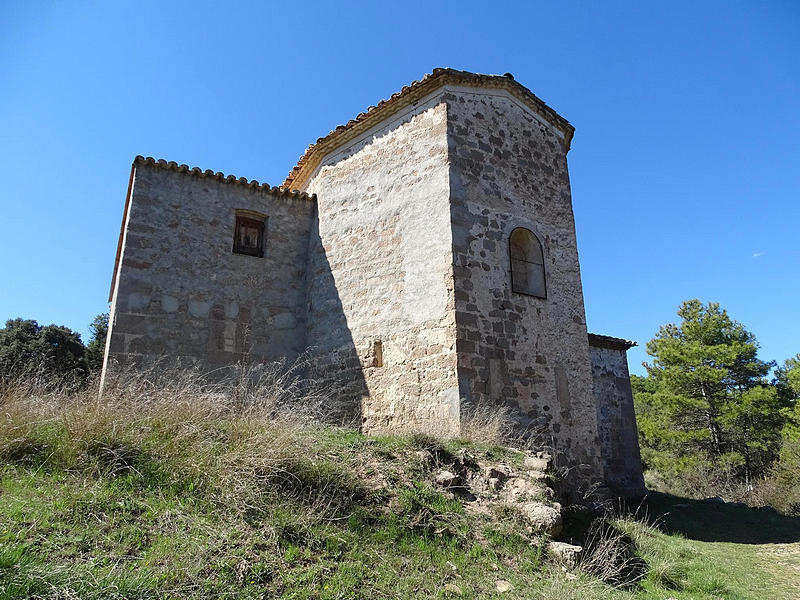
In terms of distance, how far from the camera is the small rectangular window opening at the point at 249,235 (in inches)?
448

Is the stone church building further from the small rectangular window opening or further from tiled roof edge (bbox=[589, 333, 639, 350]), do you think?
tiled roof edge (bbox=[589, 333, 639, 350])

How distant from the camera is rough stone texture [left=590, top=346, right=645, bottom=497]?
1247cm

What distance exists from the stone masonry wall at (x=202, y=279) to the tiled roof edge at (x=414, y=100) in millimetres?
1347

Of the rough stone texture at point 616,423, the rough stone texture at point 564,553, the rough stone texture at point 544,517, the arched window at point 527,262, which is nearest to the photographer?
the rough stone texture at point 564,553

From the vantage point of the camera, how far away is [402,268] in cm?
977

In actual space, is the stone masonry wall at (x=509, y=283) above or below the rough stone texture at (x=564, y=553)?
above

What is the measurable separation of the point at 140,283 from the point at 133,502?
645 cm

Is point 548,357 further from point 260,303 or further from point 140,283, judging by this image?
point 140,283

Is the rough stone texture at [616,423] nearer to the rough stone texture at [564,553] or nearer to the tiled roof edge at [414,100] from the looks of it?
the tiled roof edge at [414,100]

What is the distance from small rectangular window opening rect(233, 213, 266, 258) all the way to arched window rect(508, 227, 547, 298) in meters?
5.37

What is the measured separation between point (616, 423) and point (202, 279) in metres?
10.0

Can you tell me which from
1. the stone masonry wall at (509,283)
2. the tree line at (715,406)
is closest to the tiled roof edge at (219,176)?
the stone masonry wall at (509,283)

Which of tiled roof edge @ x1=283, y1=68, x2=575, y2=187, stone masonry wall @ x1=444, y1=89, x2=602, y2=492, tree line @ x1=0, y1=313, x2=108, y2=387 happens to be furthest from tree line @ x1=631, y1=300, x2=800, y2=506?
tree line @ x1=0, y1=313, x2=108, y2=387

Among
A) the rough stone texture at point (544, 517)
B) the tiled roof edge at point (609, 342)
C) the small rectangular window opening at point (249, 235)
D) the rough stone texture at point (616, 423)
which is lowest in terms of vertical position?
the rough stone texture at point (544, 517)
